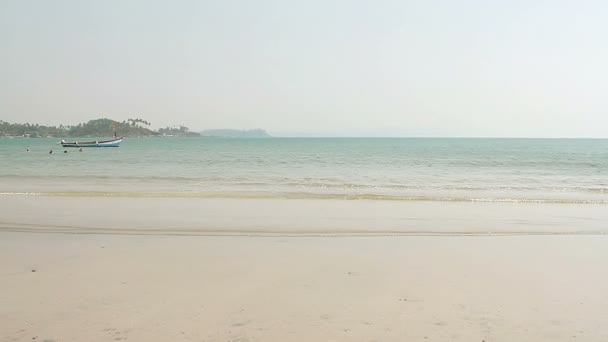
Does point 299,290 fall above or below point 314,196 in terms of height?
above

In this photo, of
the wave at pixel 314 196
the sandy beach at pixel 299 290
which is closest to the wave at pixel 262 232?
the sandy beach at pixel 299 290

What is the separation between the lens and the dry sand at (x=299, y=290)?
5008mm

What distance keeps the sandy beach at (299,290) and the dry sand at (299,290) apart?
21 millimetres

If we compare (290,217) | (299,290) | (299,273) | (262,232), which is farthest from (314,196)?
(299,290)

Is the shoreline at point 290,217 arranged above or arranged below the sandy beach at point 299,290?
below

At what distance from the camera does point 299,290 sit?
20.6 feet

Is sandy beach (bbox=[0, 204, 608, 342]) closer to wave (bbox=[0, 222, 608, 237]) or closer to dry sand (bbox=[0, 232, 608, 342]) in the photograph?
dry sand (bbox=[0, 232, 608, 342])

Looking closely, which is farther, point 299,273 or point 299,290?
point 299,273

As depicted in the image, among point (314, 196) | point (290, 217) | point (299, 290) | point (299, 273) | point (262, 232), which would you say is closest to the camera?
point (299, 290)

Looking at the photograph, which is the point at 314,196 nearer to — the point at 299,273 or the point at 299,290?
the point at 299,273

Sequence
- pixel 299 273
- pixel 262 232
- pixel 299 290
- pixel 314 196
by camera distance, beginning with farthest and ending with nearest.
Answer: pixel 314 196
pixel 262 232
pixel 299 273
pixel 299 290

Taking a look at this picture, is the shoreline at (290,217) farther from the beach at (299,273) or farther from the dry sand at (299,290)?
the dry sand at (299,290)

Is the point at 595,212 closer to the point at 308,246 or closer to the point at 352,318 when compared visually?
the point at 308,246

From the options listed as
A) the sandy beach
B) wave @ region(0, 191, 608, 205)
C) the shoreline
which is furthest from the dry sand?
wave @ region(0, 191, 608, 205)
